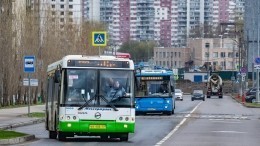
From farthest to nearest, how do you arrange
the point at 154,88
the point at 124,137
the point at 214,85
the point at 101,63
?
the point at 214,85
the point at 154,88
the point at 124,137
the point at 101,63

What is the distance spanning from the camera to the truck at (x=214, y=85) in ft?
399

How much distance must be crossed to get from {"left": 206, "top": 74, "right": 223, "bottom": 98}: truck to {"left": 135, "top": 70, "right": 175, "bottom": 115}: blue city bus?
69383mm

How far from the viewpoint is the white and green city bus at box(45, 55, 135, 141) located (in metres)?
27.2

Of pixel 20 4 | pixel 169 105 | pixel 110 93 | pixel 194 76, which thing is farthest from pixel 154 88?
pixel 194 76

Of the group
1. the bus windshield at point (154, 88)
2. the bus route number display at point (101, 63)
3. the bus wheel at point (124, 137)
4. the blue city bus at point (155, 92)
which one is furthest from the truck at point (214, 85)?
the bus route number display at point (101, 63)

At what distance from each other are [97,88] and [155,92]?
2439 centimetres

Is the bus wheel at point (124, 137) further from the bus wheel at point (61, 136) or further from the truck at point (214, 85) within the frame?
the truck at point (214, 85)

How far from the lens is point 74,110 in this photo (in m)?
27.3

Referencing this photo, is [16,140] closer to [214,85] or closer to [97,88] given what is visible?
[97,88]

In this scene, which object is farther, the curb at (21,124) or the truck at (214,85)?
the truck at (214,85)

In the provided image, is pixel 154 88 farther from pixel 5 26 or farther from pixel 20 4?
pixel 20 4

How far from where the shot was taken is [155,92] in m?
51.8

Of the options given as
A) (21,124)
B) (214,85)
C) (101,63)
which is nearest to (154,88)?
(21,124)

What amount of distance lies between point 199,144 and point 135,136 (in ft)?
16.2
